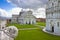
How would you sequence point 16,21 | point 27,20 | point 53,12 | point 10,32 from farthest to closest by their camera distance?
point 16,21, point 27,20, point 53,12, point 10,32

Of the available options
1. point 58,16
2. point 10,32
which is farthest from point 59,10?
point 10,32

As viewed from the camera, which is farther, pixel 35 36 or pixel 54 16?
pixel 54 16

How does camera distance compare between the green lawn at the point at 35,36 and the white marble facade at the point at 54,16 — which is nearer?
the green lawn at the point at 35,36

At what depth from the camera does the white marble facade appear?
28.3 metres

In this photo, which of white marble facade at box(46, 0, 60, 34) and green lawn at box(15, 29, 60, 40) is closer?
green lawn at box(15, 29, 60, 40)

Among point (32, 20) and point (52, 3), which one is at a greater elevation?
point (52, 3)

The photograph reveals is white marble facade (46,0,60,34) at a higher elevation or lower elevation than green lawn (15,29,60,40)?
higher

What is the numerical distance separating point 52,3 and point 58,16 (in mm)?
4213

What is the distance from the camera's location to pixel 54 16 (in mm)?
29547

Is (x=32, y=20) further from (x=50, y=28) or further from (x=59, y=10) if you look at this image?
(x=59, y=10)

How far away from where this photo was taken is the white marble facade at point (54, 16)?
28267 millimetres

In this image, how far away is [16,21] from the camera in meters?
73.1

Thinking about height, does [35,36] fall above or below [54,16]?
below

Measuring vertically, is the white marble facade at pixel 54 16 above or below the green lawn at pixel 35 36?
above
